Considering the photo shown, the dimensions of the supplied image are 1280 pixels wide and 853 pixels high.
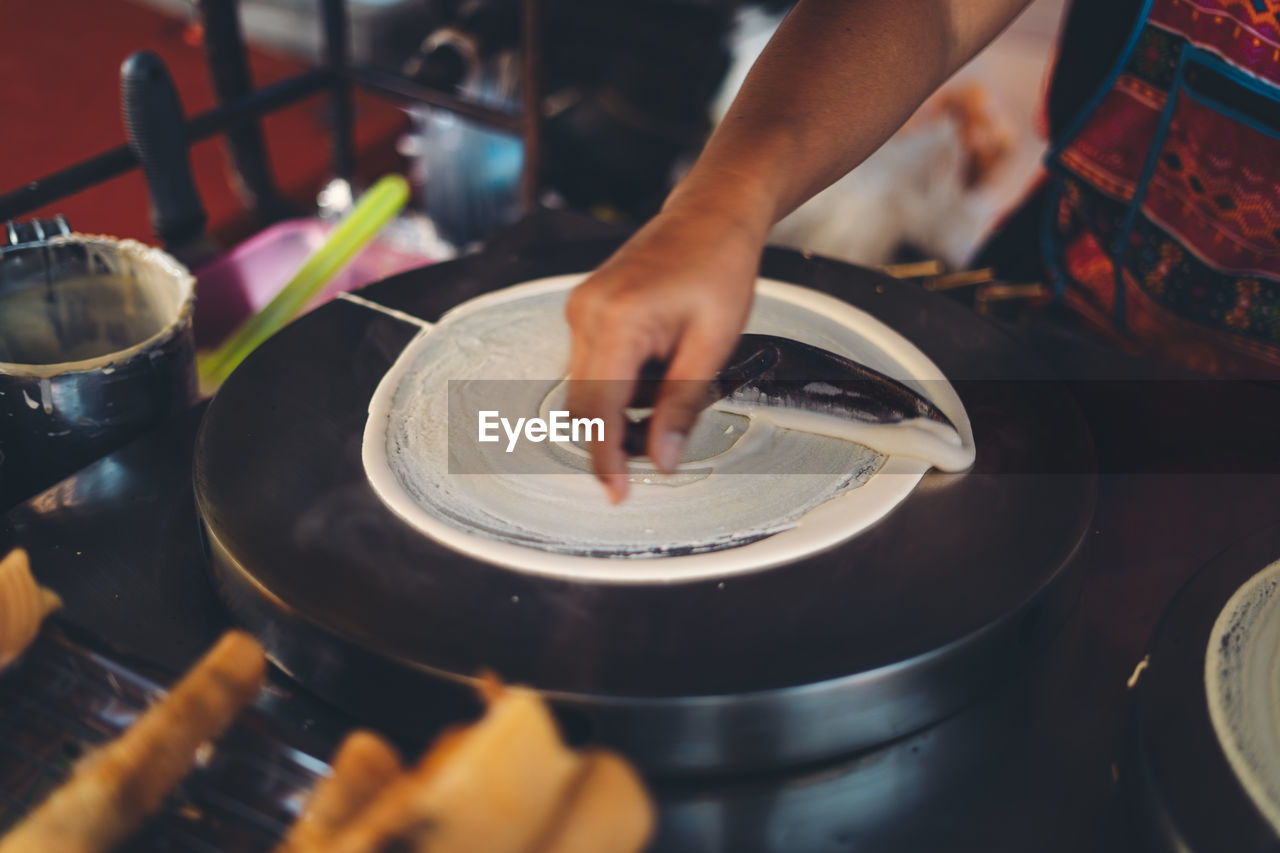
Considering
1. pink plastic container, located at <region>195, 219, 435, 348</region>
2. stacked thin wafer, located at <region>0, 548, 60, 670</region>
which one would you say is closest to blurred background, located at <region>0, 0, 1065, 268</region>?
pink plastic container, located at <region>195, 219, 435, 348</region>

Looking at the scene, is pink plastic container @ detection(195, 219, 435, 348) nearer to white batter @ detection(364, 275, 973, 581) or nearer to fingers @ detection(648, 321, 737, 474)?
white batter @ detection(364, 275, 973, 581)

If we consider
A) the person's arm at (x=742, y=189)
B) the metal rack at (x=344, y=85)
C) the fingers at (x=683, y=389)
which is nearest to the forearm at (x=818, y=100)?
the person's arm at (x=742, y=189)

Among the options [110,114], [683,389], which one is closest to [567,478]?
[683,389]

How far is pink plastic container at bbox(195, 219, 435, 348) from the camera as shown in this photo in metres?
1.53

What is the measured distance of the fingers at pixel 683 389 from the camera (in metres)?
0.67

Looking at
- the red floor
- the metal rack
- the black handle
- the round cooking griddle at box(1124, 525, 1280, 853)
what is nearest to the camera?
the round cooking griddle at box(1124, 525, 1280, 853)

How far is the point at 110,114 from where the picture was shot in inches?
116

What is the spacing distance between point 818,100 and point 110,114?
2.86 meters

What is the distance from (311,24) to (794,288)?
3.13 meters

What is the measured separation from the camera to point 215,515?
72cm

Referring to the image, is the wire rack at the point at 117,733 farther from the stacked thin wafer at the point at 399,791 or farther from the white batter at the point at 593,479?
the white batter at the point at 593,479

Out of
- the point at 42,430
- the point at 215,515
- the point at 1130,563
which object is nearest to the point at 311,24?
the point at 42,430

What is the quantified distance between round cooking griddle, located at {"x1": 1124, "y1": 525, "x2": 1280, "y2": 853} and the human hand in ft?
1.18

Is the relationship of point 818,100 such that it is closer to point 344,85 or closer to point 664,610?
point 664,610
